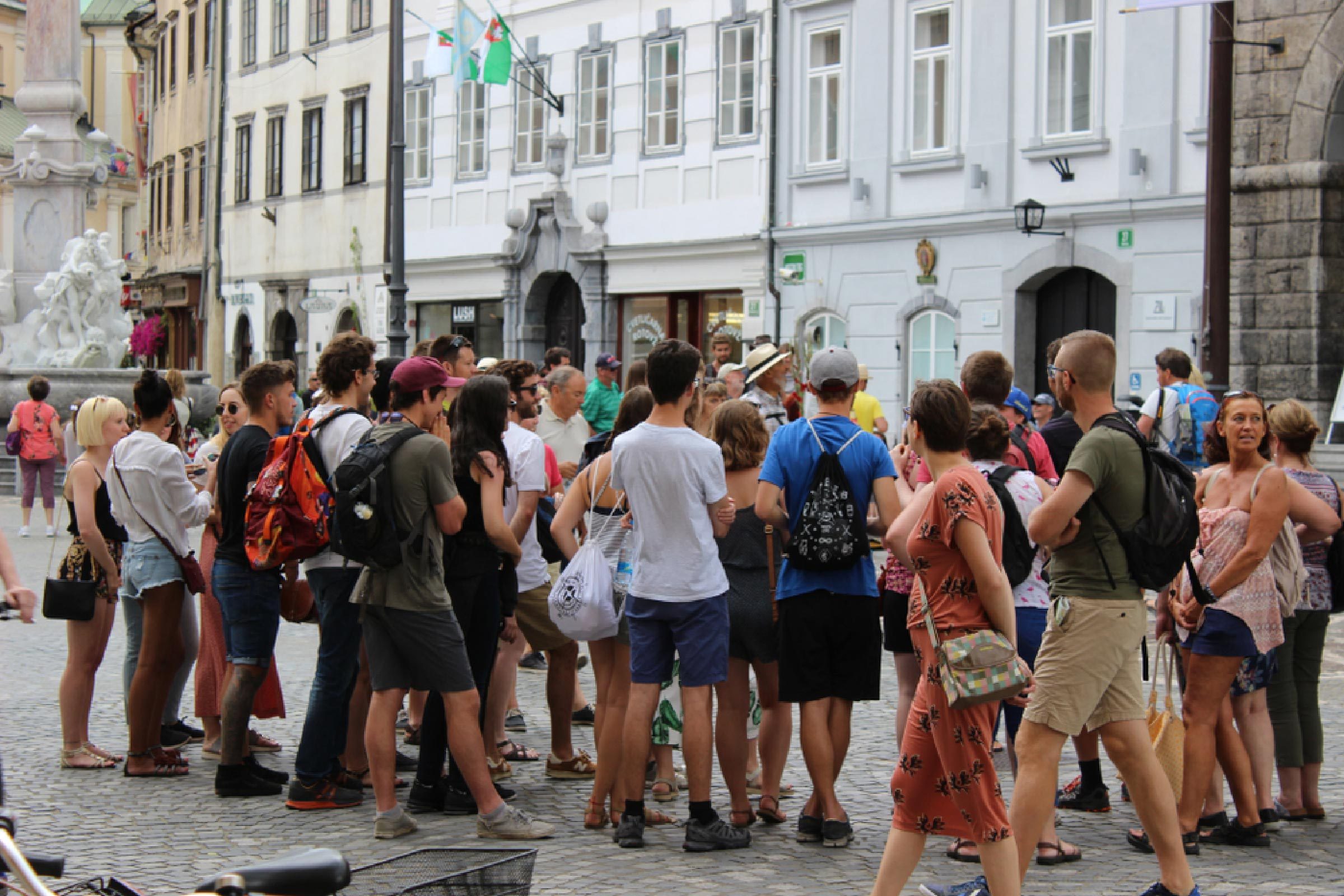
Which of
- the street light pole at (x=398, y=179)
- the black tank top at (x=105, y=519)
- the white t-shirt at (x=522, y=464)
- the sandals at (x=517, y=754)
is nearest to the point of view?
the white t-shirt at (x=522, y=464)

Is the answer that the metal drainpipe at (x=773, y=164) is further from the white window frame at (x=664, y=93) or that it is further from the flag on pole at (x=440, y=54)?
the flag on pole at (x=440, y=54)

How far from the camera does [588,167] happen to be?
27.5m

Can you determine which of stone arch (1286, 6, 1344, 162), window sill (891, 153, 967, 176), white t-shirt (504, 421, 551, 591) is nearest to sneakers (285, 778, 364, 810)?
white t-shirt (504, 421, 551, 591)

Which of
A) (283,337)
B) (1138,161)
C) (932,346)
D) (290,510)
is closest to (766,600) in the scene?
(290,510)

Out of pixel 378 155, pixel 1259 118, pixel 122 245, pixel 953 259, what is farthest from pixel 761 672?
pixel 122 245

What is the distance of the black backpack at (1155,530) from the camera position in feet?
18.1

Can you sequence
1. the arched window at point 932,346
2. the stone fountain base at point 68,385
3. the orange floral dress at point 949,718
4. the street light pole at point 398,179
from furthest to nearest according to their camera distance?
the stone fountain base at point 68,385
the arched window at point 932,346
the street light pole at point 398,179
the orange floral dress at point 949,718

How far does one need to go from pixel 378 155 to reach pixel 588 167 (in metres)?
7.26

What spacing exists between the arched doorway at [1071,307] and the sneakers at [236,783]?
14369 mm

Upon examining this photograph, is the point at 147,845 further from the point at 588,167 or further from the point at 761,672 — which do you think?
the point at 588,167

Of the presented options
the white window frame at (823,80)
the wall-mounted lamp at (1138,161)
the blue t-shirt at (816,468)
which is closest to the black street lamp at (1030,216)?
the wall-mounted lamp at (1138,161)

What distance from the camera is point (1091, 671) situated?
551cm

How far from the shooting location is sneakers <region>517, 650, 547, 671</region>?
1047cm

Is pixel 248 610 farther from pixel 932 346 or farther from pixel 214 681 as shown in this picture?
pixel 932 346
